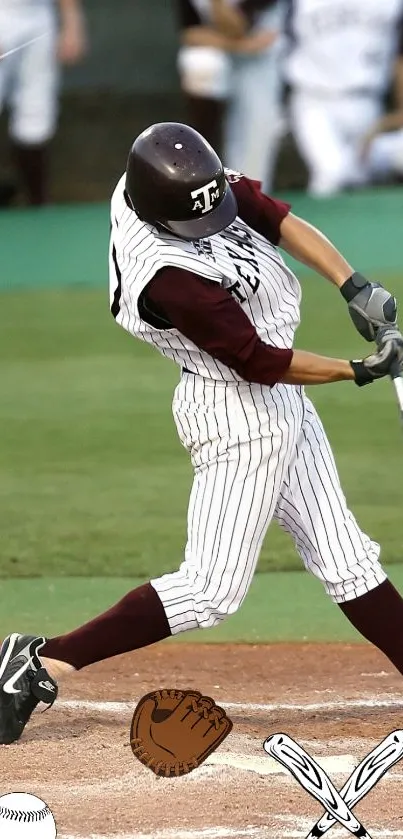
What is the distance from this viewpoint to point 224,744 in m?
4.20

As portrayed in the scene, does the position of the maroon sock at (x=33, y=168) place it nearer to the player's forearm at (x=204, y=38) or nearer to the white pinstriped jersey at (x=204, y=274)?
the player's forearm at (x=204, y=38)

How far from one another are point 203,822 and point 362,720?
0.80 metres

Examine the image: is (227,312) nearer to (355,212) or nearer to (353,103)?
(355,212)

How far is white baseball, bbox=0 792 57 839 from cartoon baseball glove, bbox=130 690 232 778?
2.03 ft

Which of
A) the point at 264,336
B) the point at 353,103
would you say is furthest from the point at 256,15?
the point at 264,336

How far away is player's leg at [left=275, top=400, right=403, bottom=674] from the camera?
4.20 metres

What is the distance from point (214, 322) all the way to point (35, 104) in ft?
27.0

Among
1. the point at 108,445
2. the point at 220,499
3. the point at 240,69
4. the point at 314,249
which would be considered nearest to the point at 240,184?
the point at 314,249

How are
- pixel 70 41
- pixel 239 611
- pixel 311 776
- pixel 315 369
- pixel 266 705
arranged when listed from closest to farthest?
pixel 311 776 → pixel 315 369 → pixel 266 705 → pixel 239 611 → pixel 70 41

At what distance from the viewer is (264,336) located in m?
4.09

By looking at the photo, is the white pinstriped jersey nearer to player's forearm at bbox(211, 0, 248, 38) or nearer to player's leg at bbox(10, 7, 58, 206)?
→ player's forearm at bbox(211, 0, 248, 38)

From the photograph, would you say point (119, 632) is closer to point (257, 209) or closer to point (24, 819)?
point (24, 819)

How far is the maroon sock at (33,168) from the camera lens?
462 inches

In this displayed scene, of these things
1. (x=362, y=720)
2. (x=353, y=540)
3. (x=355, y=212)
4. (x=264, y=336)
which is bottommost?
(x=355, y=212)
